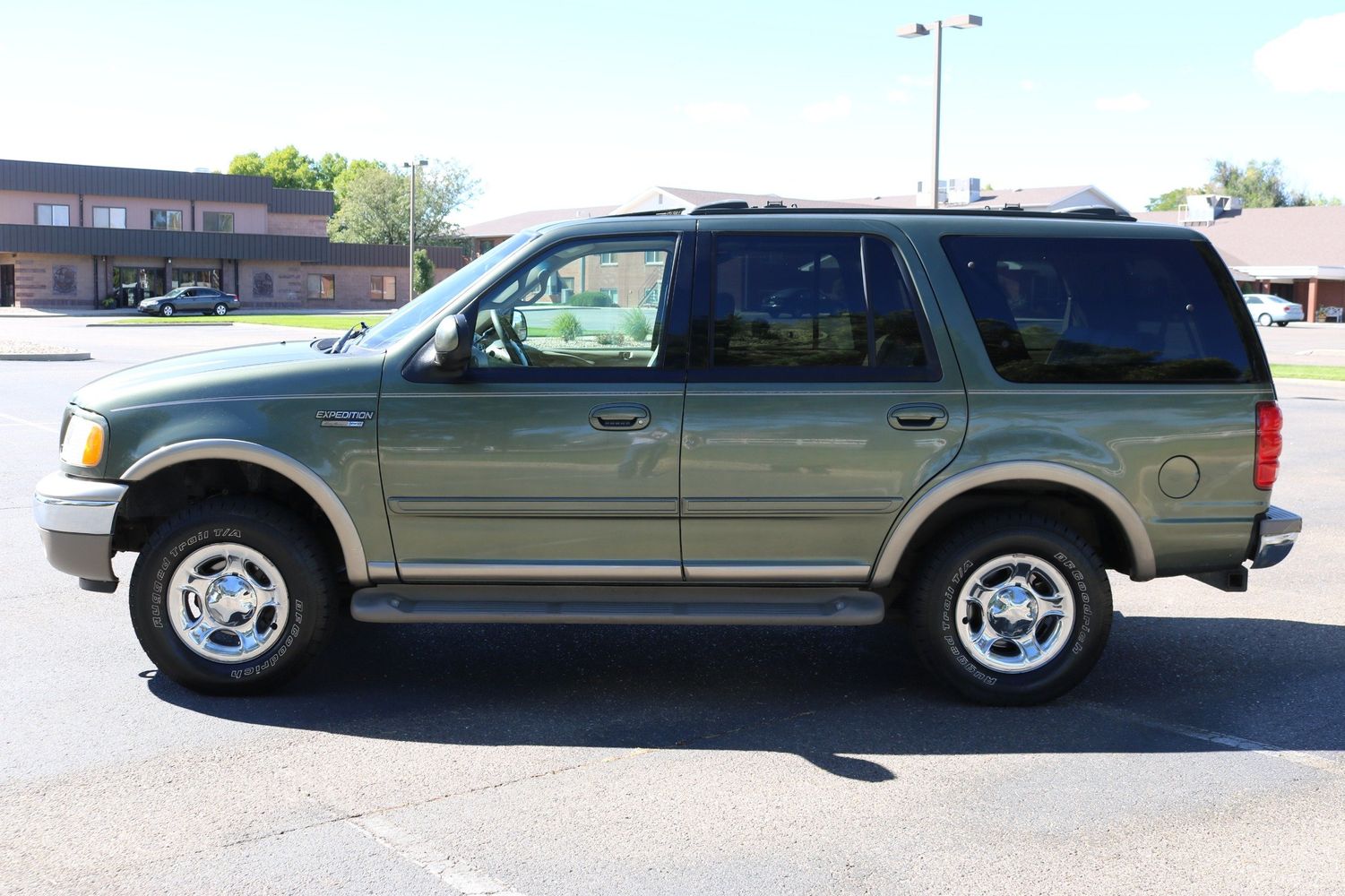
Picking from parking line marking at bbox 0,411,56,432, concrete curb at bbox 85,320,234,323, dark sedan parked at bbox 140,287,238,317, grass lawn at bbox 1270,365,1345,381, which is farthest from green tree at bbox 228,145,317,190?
parking line marking at bbox 0,411,56,432

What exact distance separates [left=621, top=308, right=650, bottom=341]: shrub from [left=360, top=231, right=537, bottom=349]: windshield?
561 mm

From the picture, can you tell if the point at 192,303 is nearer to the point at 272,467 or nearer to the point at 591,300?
the point at 272,467

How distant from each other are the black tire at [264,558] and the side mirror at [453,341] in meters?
0.96

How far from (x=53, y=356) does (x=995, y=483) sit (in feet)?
84.1

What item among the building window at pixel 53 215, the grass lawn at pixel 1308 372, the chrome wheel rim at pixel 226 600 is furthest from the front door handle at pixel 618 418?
the building window at pixel 53 215

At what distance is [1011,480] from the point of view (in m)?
5.64

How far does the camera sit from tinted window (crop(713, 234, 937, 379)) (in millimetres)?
5570

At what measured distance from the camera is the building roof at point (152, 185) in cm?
6919

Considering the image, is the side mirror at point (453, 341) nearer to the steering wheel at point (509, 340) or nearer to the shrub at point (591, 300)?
the steering wheel at point (509, 340)

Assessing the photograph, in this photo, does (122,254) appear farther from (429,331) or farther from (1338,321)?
(429,331)

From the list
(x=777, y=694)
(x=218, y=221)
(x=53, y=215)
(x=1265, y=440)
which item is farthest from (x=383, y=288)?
(x=1265, y=440)

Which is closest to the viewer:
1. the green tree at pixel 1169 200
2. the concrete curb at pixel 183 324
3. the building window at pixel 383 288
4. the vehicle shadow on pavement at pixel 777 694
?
the vehicle shadow on pavement at pixel 777 694

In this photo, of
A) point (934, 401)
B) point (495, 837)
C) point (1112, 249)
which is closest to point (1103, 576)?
point (934, 401)

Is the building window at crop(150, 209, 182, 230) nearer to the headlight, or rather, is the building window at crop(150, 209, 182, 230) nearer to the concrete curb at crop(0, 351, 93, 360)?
the concrete curb at crop(0, 351, 93, 360)
